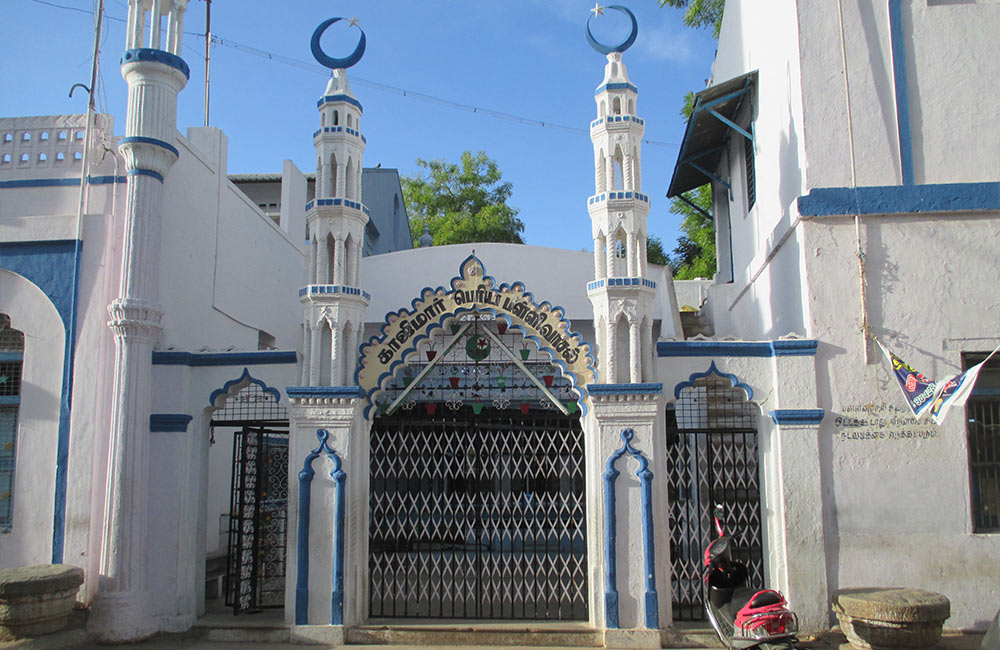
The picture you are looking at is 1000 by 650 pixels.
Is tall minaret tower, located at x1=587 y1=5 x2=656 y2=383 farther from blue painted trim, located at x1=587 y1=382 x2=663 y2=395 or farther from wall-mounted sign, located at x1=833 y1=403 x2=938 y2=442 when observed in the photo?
wall-mounted sign, located at x1=833 y1=403 x2=938 y2=442

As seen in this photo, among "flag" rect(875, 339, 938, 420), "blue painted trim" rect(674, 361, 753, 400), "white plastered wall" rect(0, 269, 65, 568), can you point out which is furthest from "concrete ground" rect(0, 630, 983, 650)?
"blue painted trim" rect(674, 361, 753, 400)

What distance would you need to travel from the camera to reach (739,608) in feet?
20.0

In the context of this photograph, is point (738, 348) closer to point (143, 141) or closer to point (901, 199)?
point (901, 199)

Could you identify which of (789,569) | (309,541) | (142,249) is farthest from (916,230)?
(142,249)

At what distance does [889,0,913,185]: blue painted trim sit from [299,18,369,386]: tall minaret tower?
5313 millimetres

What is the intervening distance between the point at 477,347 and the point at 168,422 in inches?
125

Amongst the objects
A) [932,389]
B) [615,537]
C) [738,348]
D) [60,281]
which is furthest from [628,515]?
[60,281]

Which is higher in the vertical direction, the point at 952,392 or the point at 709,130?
the point at 709,130

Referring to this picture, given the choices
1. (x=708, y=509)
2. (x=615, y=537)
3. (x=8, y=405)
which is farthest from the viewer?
(x=8, y=405)

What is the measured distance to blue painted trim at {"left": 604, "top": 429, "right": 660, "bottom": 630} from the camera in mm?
6988

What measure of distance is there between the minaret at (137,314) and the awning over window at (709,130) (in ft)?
21.5

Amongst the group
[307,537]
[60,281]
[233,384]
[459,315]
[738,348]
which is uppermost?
[60,281]

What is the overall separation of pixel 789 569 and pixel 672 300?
266 inches

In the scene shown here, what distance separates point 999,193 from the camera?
7.36m
